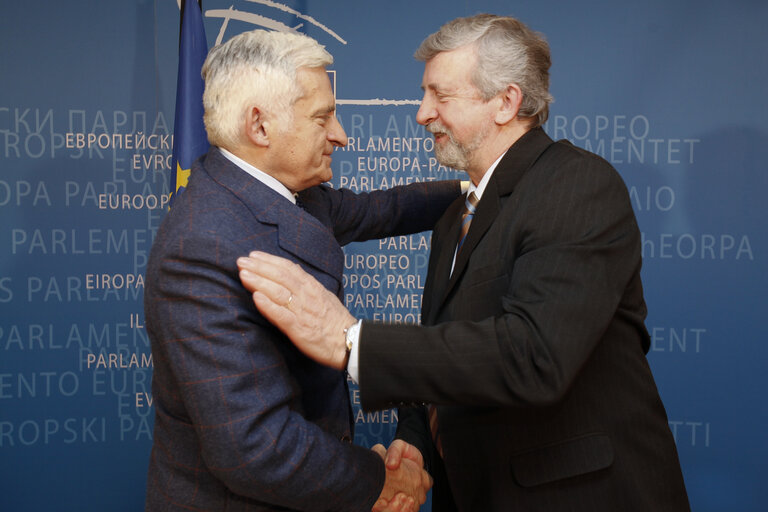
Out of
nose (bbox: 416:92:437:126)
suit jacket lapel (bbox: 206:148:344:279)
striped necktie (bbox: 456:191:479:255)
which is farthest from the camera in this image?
nose (bbox: 416:92:437:126)

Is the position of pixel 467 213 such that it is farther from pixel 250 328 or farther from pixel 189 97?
pixel 189 97

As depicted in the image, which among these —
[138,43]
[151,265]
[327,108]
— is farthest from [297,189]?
[138,43]

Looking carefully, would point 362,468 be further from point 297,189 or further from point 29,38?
point 29,38

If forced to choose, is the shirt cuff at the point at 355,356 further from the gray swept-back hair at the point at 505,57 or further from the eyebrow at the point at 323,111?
the gray swept-back hair at the point at 505,57

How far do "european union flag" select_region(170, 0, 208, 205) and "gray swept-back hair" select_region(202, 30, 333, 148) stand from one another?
1.29 m

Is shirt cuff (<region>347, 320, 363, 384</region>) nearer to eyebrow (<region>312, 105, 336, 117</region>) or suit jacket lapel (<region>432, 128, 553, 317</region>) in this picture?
suit jacket lapel (<region>432, 128, 553, 317</region>)

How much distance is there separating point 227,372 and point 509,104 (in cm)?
102

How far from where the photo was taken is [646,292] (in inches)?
129

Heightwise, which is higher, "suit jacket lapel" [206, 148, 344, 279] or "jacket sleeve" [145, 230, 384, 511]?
"suit jacket lapel" [206, 148, 344, 279]

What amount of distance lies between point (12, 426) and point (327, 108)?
259 centimetres

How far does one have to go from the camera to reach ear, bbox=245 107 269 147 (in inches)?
57.6

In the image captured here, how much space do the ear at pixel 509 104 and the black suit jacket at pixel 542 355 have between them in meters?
0.10

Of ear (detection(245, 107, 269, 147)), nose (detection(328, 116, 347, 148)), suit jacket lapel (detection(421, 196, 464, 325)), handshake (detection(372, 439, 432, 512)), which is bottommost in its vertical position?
handshake (detection(372, 439, 432, 512))

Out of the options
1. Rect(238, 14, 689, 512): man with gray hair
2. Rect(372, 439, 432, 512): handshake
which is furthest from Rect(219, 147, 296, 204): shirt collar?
Rect(372, 439, 432, 512): handshake
